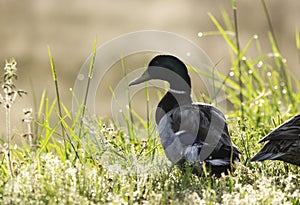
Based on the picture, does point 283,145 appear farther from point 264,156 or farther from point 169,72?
point 169,72

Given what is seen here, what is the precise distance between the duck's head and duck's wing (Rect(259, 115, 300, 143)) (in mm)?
1056

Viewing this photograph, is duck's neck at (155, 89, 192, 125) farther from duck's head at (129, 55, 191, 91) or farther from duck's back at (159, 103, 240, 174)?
duck's back at (159, 103, 240, 174)

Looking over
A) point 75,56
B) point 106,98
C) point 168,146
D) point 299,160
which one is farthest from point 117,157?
point 75,56

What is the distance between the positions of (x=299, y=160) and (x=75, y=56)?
8.24 m

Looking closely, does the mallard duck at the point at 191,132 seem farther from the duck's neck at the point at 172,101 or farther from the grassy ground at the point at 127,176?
the grassy ground at the point at 127,176

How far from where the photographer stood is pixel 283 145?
20.8 ft

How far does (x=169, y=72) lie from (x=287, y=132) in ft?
4.25

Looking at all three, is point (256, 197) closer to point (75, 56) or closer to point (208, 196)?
point (208, 196)

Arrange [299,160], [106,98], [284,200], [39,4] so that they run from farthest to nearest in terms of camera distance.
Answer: [39,4] < [106,98] < [299,160] < [284,200]

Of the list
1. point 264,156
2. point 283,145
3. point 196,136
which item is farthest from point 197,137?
point 283,145

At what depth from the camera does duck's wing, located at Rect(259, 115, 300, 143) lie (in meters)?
6.27

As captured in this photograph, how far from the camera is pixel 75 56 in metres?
14.1

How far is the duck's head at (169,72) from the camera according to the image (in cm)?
703

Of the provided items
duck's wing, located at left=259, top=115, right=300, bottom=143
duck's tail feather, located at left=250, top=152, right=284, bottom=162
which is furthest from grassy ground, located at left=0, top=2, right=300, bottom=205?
duck's wing, located at left=259, top=115, right=300, bottom=143
